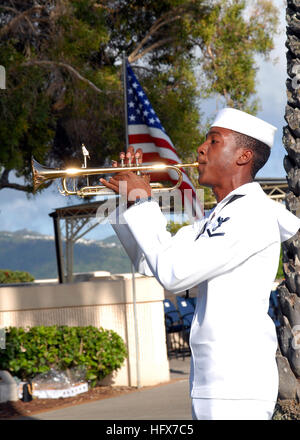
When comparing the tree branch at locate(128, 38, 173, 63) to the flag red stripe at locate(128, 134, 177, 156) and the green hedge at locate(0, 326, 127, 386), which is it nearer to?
the flag red stripe at locate(128, 134, 177, 156)

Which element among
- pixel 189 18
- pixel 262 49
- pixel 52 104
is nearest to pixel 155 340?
pixel 52 104

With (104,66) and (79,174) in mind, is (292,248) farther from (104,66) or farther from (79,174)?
(104,66)

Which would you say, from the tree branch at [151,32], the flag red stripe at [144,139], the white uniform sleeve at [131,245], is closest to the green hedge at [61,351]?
the flag red stripe at [144,139]

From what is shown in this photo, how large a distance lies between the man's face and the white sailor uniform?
0.15 metres

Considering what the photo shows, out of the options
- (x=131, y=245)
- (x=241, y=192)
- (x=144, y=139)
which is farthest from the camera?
(x=144, y=139)

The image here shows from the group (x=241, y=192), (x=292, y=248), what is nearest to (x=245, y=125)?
(x=241, y=192)

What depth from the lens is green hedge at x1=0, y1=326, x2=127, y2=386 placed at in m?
8.86

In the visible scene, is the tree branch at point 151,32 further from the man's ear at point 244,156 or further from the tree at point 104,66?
the man's ear at point 244,156

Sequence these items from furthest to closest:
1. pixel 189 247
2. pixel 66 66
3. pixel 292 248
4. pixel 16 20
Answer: pixel 16 20
pixel 66 66
pixel 292 248
pixel 189 247

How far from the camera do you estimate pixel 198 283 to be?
89.1 inches

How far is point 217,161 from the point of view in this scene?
8.01ft

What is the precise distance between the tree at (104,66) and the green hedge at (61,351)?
4121 millimetres

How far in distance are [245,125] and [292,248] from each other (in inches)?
81.5
